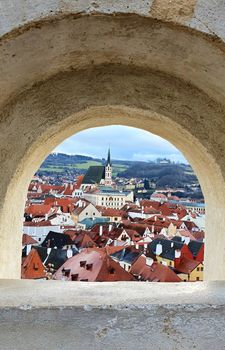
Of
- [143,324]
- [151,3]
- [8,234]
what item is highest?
[151,3]

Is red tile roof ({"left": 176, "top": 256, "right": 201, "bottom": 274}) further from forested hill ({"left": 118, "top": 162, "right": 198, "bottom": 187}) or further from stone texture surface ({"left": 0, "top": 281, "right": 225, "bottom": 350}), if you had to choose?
stone texture surface ({"left": 0, "top": 281, "right": 225, "bottom": 350})

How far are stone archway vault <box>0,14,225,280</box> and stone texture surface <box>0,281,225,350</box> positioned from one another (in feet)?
3.30

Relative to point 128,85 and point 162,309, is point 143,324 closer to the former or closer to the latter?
point 162,309

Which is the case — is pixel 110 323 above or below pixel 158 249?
above

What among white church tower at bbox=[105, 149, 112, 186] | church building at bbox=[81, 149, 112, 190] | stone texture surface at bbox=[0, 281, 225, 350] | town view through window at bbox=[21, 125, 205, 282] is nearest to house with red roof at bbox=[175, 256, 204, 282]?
town view through window at bbox=[21, 125, 205, 282]

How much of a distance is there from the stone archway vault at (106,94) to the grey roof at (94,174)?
108 ft

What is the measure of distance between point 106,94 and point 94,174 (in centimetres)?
3568

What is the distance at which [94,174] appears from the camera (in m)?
38.6

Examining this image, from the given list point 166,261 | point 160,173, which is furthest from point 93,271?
point 160,173

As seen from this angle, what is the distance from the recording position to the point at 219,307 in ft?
7.01

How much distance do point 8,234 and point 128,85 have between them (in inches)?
49.6

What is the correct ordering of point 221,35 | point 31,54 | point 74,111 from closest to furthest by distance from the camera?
point 221,35 → point 31,54 → point 74,111

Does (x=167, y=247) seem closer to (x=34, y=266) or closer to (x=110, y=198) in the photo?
(x=34, y=266)

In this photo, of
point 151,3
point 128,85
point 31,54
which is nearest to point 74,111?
point 128,85
